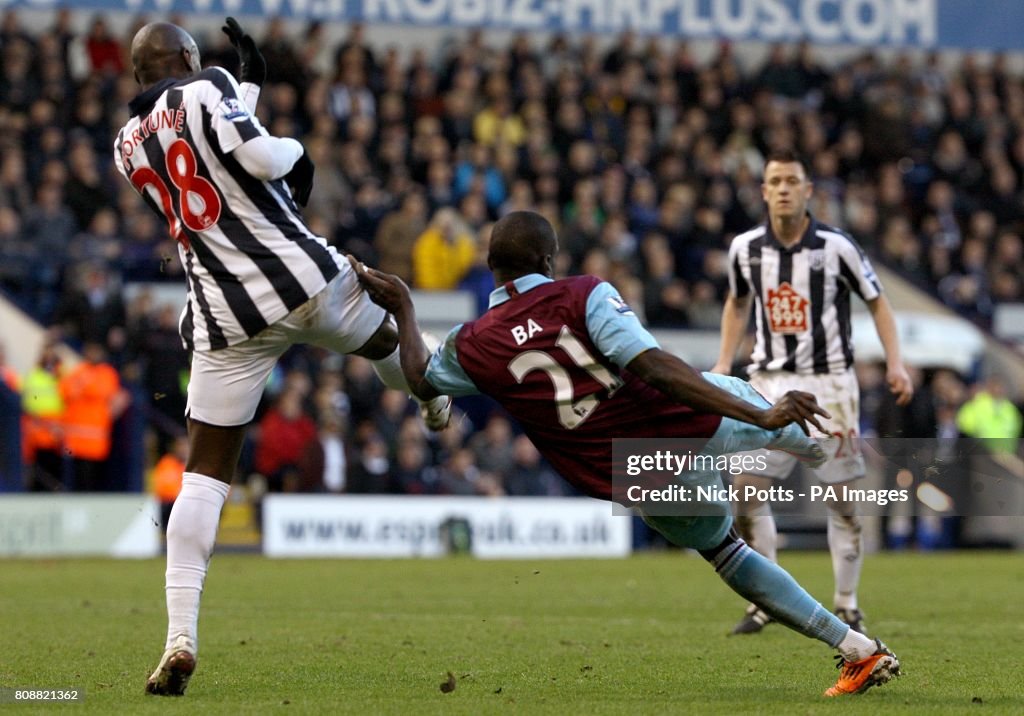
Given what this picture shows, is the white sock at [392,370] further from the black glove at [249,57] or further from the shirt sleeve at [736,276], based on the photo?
the shirt sleeve at [736,276]

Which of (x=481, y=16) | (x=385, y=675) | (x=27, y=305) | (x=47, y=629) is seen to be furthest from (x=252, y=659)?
(x=481, y=16)

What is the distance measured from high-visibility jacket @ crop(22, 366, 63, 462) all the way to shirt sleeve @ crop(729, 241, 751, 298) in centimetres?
968

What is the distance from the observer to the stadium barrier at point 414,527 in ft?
60.0

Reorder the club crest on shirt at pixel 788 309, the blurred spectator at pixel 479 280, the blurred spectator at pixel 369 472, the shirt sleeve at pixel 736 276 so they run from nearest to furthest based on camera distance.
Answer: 1. the club crest on shirt at pixel 788 309
2. the shirt sleeve at pixel 736 276
3. the blurred spectator at pixel 369 472
4. the blurred spectator at pixel 479 280

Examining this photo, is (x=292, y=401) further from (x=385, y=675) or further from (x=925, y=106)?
(x=925, y=106)

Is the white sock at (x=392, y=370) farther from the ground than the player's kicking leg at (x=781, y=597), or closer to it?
farther from the ground

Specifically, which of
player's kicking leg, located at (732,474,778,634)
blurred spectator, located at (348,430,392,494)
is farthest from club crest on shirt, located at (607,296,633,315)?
blurred spectator, located at (348,430,392,494)

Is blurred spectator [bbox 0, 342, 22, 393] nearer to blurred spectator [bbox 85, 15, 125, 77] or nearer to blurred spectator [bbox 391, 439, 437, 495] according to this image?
blurred spectator [bbox 391, 439, 437, 495]

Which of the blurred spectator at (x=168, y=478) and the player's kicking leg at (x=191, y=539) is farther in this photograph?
the blurred spectator at (x=168, y=478)

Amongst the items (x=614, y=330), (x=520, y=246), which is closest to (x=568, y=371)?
(x=614, y=330)

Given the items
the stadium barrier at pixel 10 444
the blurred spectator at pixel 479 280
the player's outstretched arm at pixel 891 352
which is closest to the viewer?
the player's outstretched arm at pixel 891 352

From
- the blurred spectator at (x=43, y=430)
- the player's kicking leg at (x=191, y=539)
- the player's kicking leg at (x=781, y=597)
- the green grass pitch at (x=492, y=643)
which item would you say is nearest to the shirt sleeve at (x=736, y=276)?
the green grass pitch at (x=492, y=643)

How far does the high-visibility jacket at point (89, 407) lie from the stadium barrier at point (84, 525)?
1.64ft

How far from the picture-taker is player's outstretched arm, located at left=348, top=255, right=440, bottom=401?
6645 mm
